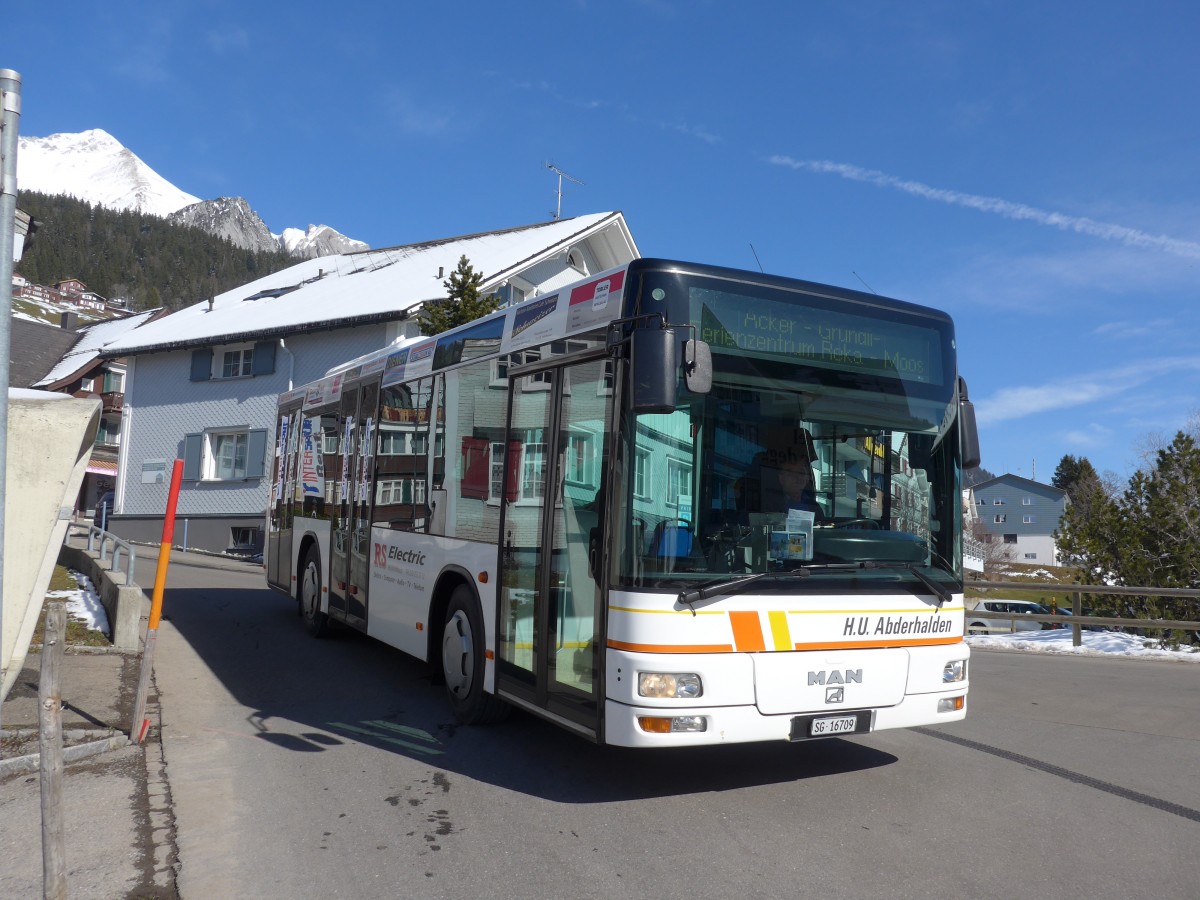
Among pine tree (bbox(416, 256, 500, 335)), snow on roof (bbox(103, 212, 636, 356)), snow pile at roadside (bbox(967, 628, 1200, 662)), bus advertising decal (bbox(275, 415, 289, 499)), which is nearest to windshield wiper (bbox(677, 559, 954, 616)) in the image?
bus advertising decal (bbox(275, 415, 289, 499))

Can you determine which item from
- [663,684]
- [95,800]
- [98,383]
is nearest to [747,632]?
[663,684]

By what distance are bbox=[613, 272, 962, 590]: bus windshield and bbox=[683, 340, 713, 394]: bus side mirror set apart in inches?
7.3

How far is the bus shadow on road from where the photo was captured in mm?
6363

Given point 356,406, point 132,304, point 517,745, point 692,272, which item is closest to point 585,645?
point 517,745

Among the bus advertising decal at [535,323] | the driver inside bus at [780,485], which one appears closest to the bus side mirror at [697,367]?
the driver inside bus at [780,485]

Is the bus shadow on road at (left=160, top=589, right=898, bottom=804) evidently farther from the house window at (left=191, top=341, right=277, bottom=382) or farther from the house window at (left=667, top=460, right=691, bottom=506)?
the house window at (left=191, top=341, right=277, bottom=382)

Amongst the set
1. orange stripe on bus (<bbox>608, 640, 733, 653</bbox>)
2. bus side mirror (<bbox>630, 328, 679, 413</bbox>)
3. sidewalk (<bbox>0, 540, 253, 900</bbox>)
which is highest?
bus side mirror (<bbox>630, 328, 679, 413</bbox>)

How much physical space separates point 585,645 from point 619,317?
190 cm

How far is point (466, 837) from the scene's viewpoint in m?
5.22

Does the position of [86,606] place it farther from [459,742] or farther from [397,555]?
[459,742]

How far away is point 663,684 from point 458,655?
2.78 metres

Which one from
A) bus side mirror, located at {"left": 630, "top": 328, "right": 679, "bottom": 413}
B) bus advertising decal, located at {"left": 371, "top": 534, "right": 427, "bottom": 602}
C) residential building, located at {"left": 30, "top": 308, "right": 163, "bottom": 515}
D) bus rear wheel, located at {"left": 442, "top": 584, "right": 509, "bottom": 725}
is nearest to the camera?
bus side mirror, located at {"left": 630, "top": 328, "right": 679, "bottom": 413}

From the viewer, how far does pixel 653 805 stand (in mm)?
5824

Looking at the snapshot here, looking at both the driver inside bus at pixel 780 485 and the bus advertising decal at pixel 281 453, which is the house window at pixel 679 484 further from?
the bus advertising decal at pixel 281 453
